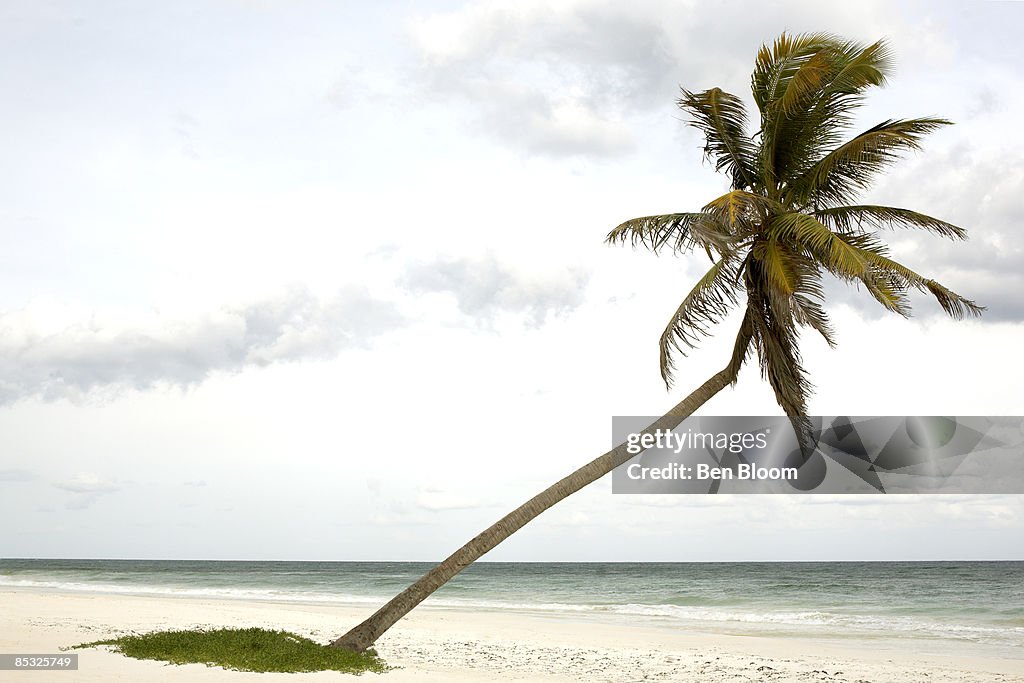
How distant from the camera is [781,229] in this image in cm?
974

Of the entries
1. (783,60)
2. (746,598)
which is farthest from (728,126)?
(746,598)

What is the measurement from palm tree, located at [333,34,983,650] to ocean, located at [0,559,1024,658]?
8596mm

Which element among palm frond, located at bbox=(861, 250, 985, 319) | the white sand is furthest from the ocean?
palm frond, located at bbox=(861, 250, 985, 319)

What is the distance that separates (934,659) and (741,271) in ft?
25.0

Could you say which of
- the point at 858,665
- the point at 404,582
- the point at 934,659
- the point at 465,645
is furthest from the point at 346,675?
the point at 404,582

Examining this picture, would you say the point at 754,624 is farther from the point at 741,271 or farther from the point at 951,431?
the point at 741,271

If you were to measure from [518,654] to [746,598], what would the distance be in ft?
59.4

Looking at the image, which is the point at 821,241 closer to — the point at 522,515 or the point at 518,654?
the point at 522,515

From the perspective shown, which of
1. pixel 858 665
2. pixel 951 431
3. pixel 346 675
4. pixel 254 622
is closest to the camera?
pixel 346 675

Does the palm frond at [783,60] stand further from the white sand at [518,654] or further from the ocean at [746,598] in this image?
the ocean at [746,598]

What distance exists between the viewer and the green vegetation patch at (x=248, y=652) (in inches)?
366

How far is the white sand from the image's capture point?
9500 mm

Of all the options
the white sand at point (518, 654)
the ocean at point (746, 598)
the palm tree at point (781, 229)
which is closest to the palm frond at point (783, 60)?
the palm tree at point (781, 229)

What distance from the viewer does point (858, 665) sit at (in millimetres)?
12234
